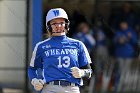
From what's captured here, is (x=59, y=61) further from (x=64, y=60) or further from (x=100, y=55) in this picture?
(x=100, y=55)

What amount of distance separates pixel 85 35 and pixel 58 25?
19.4 feet

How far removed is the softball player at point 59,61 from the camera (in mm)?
6008

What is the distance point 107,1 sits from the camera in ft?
40.0

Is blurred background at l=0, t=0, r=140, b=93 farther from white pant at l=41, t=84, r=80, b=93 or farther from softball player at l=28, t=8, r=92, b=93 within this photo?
white pant at l=41, t=84, r=80, b=93

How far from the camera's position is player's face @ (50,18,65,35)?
19.9ft

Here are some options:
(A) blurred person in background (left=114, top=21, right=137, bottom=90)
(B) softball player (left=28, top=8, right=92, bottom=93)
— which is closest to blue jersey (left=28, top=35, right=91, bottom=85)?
(B) softball player (left=28, top=8, right=92, bottom=93)

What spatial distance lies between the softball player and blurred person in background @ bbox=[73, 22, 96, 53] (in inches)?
221

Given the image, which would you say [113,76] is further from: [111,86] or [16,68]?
[16,68]

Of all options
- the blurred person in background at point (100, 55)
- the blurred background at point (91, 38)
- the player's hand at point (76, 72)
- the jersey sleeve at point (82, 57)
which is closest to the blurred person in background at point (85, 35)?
the blurred background at point (91, 38)

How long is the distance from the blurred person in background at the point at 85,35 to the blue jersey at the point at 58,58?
5.61 m

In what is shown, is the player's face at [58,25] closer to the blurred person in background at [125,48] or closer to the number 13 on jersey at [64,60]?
the number 13 on jersey at [64,60]

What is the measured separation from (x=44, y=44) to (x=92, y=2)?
7.06 m

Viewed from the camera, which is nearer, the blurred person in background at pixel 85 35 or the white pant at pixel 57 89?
the white pant at pixel 57 89

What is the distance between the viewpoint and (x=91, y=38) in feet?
39.0
